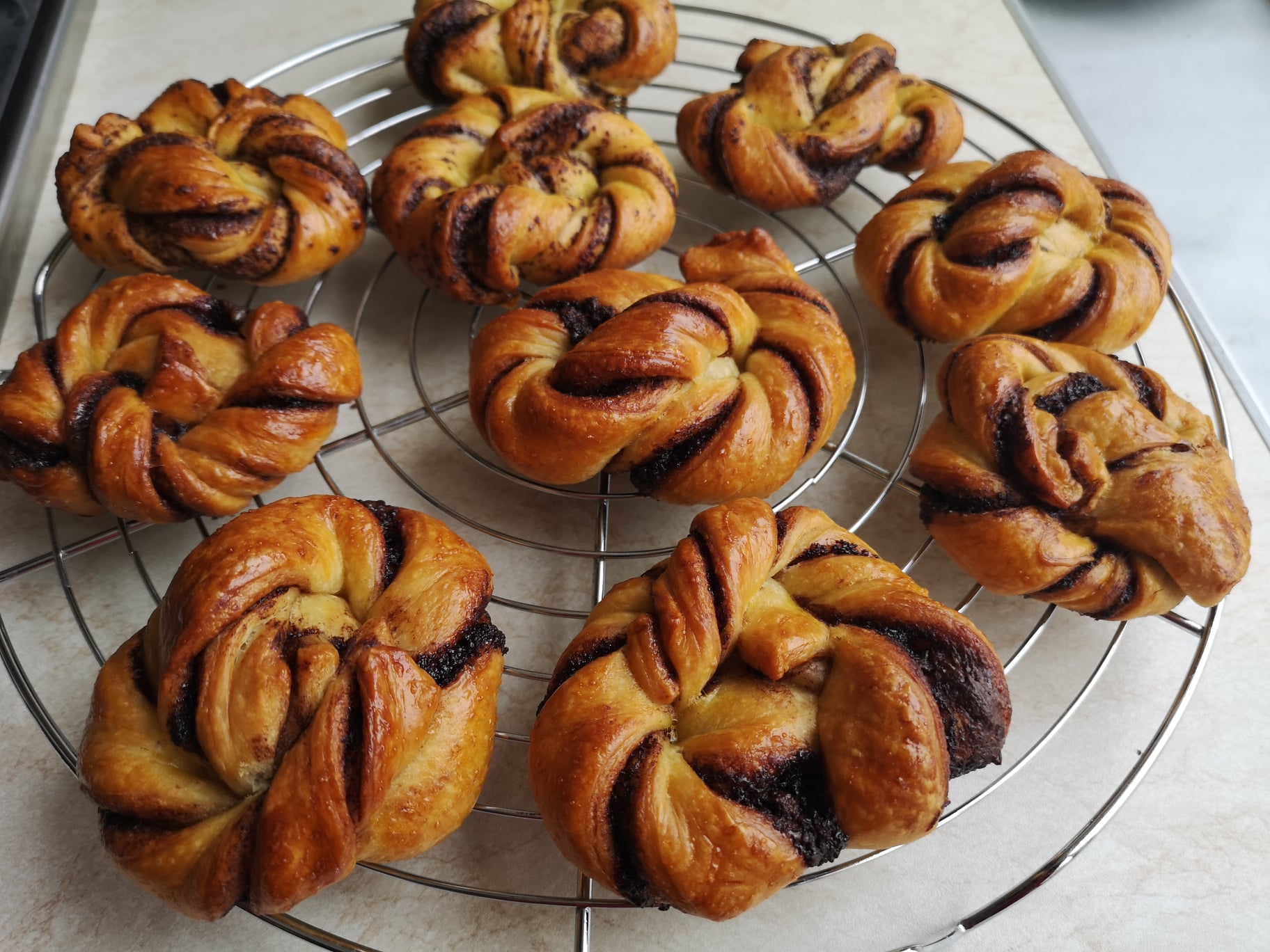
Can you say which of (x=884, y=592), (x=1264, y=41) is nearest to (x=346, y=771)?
(x=884, y=592)

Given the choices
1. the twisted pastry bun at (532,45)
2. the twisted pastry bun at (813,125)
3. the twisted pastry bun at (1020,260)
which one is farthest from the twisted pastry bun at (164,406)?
the twisted pastry bun at (1020,260)

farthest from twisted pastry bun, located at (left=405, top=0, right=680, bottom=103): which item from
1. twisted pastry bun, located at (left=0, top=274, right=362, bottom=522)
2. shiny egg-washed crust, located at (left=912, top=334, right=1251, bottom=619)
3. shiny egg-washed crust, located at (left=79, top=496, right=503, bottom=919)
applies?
shiny egg-washed crust, located at (left=79, top=496, right=503, bottom=919)

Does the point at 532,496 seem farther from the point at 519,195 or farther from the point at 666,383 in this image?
the point at 519,195

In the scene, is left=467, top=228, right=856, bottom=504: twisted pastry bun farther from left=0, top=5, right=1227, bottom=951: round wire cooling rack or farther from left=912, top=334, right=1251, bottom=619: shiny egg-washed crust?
left=912, top=334, right=1251, bottom=619: shiny egg-washed crust

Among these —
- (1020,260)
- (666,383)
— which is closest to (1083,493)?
(1020,260)

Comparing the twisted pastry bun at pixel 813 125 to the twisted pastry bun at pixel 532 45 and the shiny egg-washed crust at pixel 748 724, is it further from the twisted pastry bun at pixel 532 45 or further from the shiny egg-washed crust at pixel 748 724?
the shiny egg-washed crust at pixel 748 724

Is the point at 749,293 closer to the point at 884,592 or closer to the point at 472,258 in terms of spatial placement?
the point at 472,258
